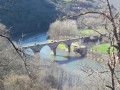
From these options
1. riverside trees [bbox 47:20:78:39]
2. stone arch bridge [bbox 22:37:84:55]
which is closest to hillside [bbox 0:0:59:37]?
riverside trees [bbox 47:20:78:39]

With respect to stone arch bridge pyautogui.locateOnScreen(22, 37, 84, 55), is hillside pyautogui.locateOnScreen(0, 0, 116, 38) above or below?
above

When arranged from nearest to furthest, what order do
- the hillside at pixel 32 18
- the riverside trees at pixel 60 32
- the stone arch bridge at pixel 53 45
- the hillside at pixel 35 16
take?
1. the stone arch bridge at pixel 53 45
2. the riverside trees at pixel 60 32
3. the hillside at pixel 32 18
4. the hillside at pixel 35 16

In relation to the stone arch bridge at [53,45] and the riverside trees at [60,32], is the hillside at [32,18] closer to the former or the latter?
the riverside trees at [60,32]

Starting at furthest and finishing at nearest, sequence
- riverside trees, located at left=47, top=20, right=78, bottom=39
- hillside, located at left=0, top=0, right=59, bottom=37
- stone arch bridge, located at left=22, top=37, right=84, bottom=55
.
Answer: hillside, located at left=0, top=0, right=59, bottom=37, riverside trees, located at left=47, top=20, right=78, bottom=39, stone arch bridge, located at left=22, top=37, right=84, bottom=55

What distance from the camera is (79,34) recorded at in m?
23.8

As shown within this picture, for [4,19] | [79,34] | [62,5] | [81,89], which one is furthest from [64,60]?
[62,5]

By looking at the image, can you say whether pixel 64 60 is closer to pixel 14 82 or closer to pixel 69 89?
pixel 69 89

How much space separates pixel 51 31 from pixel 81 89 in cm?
1751

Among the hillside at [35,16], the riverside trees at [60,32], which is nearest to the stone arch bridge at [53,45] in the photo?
the riverside trees at [60,32]

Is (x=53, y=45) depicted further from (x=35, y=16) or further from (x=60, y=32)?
(x=35, y=16)

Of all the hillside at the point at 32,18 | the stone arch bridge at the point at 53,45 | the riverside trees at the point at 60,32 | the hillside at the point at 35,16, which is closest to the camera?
the stone arch bridge at the point at 53,45

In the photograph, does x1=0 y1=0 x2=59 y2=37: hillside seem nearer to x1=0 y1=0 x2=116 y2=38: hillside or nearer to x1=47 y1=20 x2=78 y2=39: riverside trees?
x1=0 y1=0 x2=116 y2=38: hillside

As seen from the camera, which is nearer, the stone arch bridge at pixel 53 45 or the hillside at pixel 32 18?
the stone arch bridge at pixel 53 45

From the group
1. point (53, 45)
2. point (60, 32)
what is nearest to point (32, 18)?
point (60, 32)
